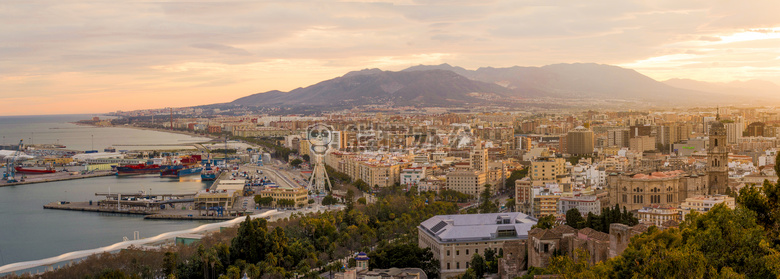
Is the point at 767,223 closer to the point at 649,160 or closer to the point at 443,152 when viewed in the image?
the point at 649,160

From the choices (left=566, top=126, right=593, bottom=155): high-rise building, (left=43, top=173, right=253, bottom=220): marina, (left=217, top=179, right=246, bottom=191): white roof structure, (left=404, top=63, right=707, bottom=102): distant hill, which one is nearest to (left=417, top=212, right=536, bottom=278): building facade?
(left=43, top=173, right=253, bottom=220): marina

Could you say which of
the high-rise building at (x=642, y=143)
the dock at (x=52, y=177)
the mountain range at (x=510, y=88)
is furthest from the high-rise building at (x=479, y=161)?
the mountain range at (x=510, y=88)

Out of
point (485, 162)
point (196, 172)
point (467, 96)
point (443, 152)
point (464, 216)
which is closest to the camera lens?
point (464, 216)

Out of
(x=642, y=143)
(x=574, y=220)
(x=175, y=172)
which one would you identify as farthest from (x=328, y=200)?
(x=642, y=143)

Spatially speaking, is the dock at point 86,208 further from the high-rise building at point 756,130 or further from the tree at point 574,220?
the high-rise building at point 756,130

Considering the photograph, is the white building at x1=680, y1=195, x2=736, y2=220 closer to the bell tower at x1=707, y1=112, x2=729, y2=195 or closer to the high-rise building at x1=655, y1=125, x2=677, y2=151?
the bell tower at x1=707, y1=112, x2=729, y2=195

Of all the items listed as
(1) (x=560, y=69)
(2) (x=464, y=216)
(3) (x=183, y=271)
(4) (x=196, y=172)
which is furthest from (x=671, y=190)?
(1) (x=560, y=69)

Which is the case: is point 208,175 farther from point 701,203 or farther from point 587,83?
point 587,83
